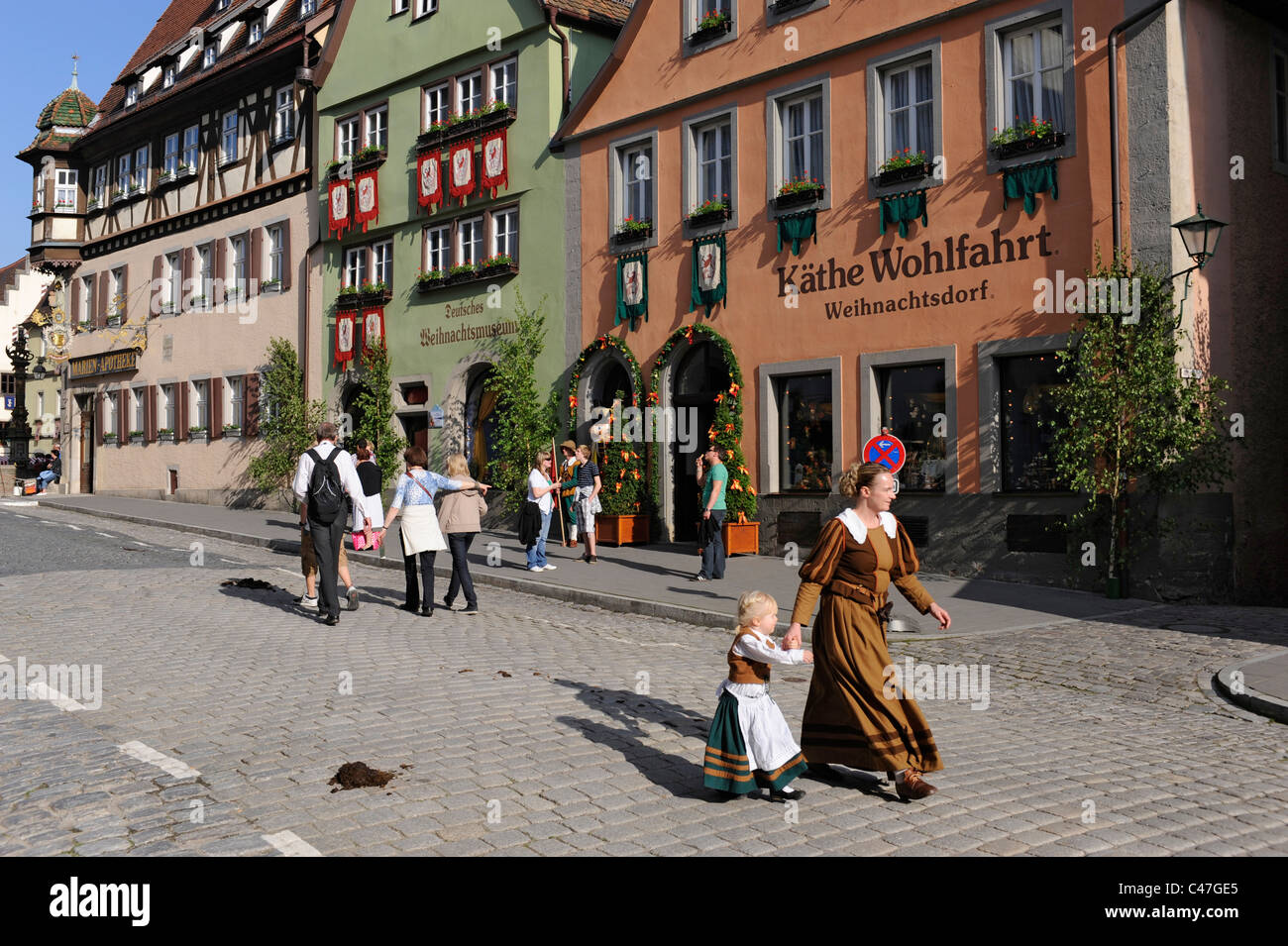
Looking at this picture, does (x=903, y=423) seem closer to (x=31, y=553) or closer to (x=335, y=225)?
(x=31, y=553)

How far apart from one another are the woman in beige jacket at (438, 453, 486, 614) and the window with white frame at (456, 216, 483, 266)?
471 inches

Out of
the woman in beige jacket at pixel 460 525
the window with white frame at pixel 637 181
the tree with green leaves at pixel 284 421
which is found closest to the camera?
the woman in beige jacket at pixel 460 525

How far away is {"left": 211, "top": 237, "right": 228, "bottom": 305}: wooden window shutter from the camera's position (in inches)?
1186

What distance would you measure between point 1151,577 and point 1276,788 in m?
8.22

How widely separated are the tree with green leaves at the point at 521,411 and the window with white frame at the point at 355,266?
5.87 meters

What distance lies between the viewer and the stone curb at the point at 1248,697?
25.5 feet

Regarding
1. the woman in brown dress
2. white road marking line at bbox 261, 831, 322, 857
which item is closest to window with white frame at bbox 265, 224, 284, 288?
the woman in brown dress

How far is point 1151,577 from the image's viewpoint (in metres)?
13.7

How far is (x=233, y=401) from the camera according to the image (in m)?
30.2

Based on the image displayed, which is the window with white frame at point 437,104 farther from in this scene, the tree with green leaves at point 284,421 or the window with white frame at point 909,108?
the window with white frame at point 909,108

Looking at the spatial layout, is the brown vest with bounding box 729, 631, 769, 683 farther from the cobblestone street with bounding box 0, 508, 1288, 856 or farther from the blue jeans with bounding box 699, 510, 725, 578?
the blue jeans with bounding box 699, 510, 725, 578

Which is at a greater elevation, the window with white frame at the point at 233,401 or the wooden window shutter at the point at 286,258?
the wooden window shutter at the point at 286,258

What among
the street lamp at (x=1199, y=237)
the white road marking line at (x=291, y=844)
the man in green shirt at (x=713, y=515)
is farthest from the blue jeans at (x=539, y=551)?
the white road marking line at (x=291, y=844)

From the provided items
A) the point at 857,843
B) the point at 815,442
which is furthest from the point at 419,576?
the point at 857,843
